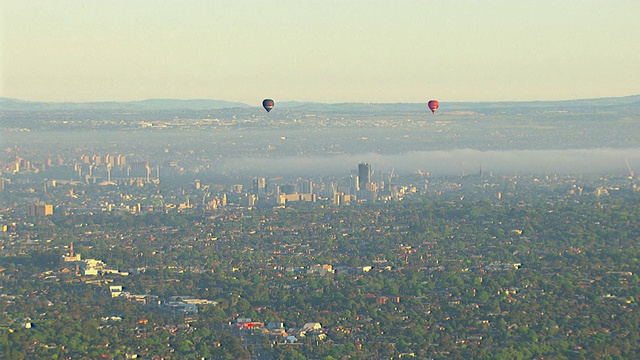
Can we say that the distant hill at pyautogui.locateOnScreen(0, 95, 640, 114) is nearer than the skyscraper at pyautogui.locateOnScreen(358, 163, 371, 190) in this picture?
No

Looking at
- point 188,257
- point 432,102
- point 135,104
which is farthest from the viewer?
point 135,104

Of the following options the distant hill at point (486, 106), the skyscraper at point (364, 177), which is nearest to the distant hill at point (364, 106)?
the distant hill at point (486, 106)

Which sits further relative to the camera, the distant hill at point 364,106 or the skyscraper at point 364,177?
the distant hill at point 364,106

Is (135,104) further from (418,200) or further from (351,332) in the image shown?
(351,332)

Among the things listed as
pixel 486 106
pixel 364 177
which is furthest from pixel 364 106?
pixel 364 177

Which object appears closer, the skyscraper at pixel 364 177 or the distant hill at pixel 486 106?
the skyscraper at pixel 364 177

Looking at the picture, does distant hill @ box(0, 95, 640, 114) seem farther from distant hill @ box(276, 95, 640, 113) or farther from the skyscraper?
the skyscraper

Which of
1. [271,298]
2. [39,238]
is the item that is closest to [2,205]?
[39,238]

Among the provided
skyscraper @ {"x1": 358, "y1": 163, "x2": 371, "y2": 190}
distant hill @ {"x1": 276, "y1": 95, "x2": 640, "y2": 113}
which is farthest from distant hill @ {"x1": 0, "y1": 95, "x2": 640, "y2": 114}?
skyscraper @ {"x1": 358, "y1": 163, "x2": 371, "y2": 190}

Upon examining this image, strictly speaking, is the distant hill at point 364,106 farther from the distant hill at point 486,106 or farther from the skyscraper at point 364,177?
the skyscraper at point 364,177
